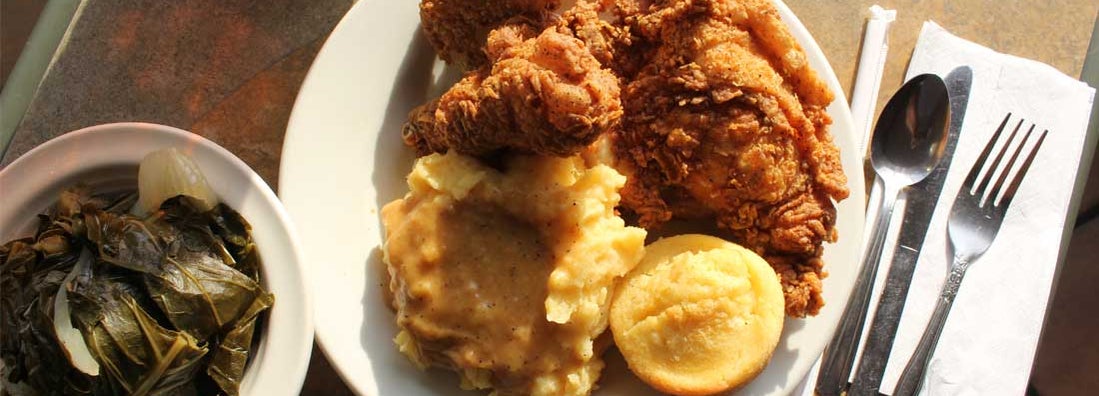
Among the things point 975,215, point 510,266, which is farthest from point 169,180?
point 975,215

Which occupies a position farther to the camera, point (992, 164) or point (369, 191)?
point (992, 164)

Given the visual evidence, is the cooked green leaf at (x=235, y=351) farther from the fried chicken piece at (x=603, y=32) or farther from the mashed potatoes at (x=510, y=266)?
the fried chicken piece at (x=603, y=32)

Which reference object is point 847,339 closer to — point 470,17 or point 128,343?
→ point 470,17

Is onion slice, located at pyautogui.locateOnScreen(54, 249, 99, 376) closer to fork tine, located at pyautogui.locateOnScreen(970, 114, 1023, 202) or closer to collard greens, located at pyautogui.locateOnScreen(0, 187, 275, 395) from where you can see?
collard greens, located at pyautogui.locateOnScreen(0, 187, 275, 395)

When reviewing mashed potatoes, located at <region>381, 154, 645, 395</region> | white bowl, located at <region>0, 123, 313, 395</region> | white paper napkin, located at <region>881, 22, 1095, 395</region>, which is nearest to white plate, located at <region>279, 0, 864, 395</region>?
mashed potatoes, located at <region>381, 154, 645, 395</region>

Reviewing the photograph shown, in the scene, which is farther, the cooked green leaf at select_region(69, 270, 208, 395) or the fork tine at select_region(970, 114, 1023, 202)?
the fork tine at select_region(970, 114, 1023, 202)

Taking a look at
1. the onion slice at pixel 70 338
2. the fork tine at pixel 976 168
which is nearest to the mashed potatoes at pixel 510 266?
the onion slice at pixel 70 338

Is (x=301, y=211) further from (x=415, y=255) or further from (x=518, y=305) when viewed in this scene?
(x=518, y=305)

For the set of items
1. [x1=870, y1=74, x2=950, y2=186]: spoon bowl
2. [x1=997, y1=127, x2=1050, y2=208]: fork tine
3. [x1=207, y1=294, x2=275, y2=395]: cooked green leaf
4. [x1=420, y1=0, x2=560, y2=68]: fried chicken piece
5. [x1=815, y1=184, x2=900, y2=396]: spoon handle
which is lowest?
[x1=815, y1=184, x2=900, y2=396]: spoon handle
